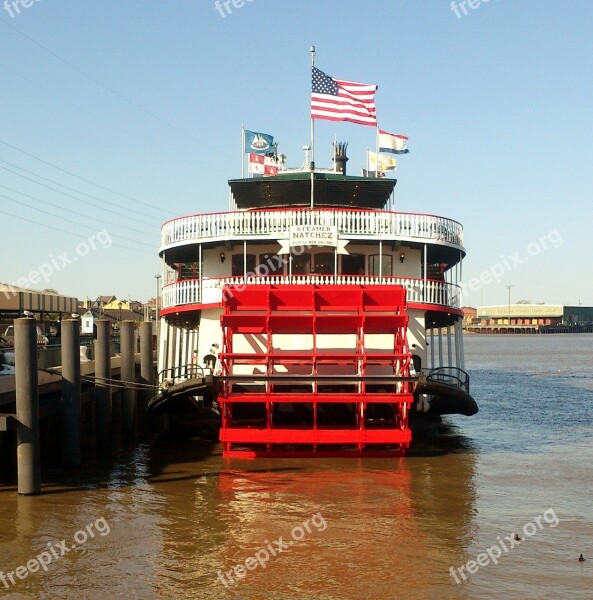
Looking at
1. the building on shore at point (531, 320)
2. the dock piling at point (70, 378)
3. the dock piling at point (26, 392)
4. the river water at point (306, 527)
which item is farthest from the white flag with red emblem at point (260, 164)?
the building on shore at point (531, 320)

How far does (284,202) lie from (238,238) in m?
4.19

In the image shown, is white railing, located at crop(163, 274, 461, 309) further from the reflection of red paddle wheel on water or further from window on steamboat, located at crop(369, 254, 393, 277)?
window on steamboat, located at crop(369, 254, 393, 277)

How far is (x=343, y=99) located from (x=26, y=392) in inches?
411

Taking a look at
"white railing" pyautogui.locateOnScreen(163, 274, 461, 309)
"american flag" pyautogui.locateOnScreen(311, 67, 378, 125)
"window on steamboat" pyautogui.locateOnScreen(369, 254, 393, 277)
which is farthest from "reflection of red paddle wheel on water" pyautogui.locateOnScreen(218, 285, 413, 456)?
"american flag" pyautogui.locateOnScreen(311, 67, 378, 125)

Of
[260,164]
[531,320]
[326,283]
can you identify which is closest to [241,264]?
[326,283]

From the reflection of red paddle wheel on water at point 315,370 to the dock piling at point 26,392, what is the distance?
3.61m

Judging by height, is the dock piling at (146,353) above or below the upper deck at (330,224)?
below

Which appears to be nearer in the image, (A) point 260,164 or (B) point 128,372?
(B) point 128,372

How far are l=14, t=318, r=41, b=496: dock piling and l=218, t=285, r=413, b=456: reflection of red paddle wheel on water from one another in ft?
11.8

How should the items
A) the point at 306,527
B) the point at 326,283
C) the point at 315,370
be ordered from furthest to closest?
the point at 326,283, the point at 315,370, the point at 306,527

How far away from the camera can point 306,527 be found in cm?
1070

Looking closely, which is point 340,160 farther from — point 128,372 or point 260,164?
point 128,372

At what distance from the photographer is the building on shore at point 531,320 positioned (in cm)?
15462

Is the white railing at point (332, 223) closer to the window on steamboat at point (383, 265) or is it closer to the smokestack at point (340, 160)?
the window on steamboat at point (383, 265)
